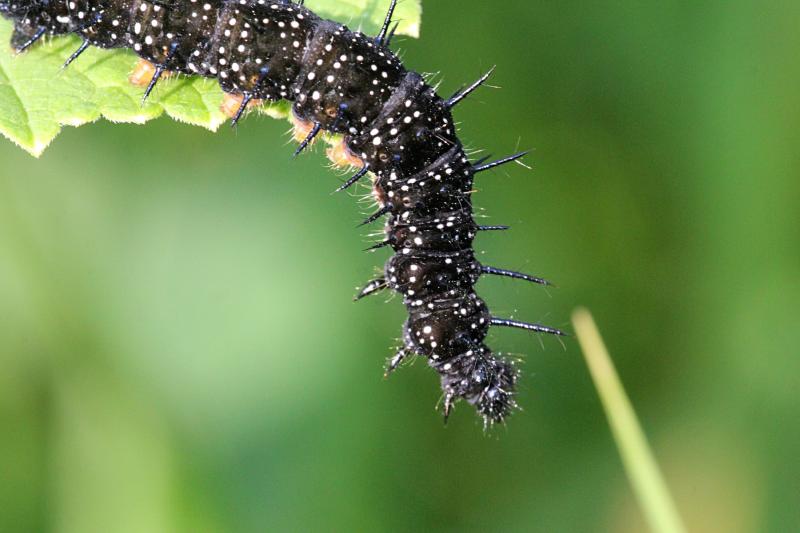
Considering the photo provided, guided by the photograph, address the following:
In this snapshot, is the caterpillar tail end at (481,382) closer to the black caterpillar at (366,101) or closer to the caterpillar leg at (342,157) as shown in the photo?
the black caterpillar at (366,101)

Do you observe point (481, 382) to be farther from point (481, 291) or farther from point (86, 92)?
point (86, 92)

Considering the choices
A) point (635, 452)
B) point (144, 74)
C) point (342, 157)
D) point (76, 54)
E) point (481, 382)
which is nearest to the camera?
point (635, 452)

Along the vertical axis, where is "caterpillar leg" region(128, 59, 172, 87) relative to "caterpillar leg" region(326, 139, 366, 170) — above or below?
above

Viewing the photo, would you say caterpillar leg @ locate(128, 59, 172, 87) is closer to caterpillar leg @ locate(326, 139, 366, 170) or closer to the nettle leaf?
the nettle leaf

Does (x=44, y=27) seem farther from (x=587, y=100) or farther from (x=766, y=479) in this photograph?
(x=766, y=479)

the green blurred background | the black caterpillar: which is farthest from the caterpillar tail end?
the green blurred background

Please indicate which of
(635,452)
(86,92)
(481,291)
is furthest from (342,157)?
(635,452)
